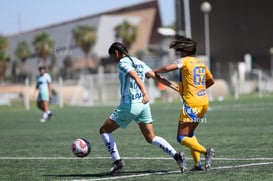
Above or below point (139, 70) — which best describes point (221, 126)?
below

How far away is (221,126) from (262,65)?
56669 mm

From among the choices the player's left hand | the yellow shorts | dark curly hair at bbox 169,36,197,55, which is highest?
dark curly hair at bbox 169,36,197,55

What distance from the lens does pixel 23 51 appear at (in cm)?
11775

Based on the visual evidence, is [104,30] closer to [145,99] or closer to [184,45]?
[184,45]

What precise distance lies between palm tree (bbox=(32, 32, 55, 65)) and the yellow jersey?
330ft

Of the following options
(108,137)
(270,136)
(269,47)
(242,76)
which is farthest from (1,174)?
(269,47)

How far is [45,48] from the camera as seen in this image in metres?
112

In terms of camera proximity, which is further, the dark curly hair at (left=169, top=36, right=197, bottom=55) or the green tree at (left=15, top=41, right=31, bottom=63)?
the green tree at (left=15, top=41, right=31, bottom=63)

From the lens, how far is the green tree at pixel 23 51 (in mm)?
117375

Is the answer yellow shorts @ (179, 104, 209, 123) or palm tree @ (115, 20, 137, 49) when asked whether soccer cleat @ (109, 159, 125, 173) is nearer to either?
yellow shorts @ (179, 104, 209, 123)

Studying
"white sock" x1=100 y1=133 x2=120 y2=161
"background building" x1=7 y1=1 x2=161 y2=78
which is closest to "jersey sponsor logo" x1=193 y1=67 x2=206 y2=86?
"white sock" x1=100 y1=133 x2=120 y2=161

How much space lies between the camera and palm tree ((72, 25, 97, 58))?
109 m

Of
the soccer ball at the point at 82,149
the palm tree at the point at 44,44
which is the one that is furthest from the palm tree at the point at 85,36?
the soccer ball at the point at 82,149

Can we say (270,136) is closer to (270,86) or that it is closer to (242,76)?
(270,86)
